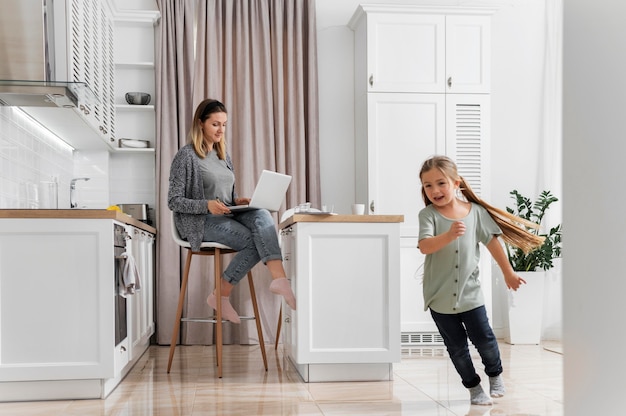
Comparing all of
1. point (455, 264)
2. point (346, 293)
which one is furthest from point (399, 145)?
point (455, 264)

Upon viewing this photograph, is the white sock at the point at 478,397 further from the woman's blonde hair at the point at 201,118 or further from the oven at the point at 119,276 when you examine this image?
the woman's blonde hair at the point at 201,118

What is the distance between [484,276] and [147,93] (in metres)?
2.70

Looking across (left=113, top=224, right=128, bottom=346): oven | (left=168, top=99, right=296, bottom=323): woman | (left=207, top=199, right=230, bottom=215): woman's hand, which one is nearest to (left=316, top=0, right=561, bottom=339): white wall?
(left=168, top=99, right=296, bottom=323): woman

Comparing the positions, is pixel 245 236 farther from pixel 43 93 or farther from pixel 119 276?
pixel 43 93

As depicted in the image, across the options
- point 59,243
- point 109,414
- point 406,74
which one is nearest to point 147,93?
point 406,74

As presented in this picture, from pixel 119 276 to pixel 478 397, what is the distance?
5.38 feet

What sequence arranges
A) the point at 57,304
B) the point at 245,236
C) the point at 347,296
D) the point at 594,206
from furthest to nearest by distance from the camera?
the point at 245,236, the point at 347,296, the point at 57,304, the point at 594,206

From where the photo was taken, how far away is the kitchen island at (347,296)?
3467mm

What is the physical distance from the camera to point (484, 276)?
16.6 ft

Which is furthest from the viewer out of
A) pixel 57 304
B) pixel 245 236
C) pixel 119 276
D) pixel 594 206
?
pixel 245 236

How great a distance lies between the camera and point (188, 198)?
4.01 metres

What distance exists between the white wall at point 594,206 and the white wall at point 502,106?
4563mm

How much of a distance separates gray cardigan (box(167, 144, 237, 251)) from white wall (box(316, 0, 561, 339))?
5.23ft

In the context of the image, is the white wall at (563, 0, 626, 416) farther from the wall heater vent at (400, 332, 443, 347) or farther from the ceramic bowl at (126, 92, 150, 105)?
the ceramic bowl at (126, 92, 150, 105)
